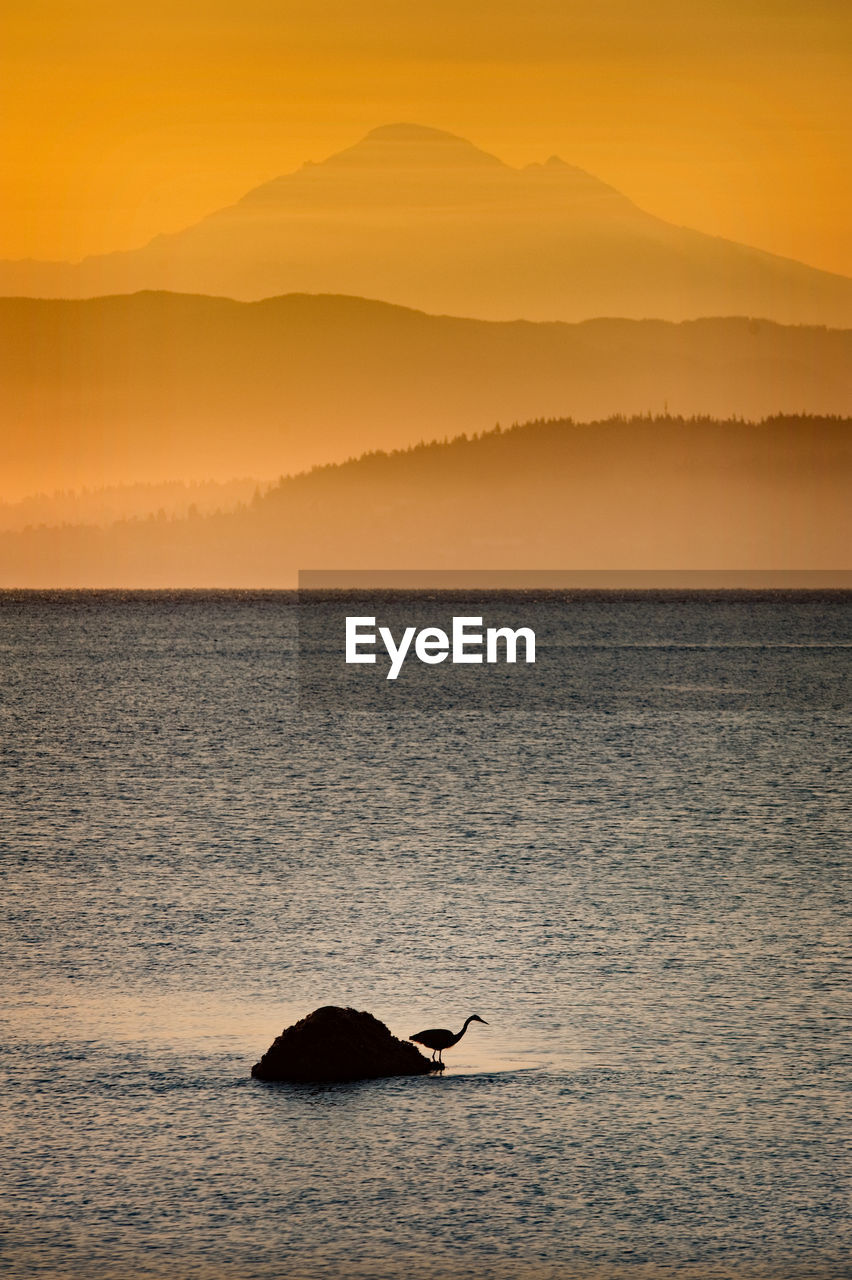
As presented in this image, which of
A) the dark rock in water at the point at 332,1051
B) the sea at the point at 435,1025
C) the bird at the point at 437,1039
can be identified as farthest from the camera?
the bird at the point at 437,1039

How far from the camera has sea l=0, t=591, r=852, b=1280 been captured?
69.9ft

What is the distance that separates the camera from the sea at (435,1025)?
2130cm

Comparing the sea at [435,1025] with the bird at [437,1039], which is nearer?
the sea at [435,1025]

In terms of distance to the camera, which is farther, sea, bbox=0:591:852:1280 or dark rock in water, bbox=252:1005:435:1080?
dark rock in water, bbox=252:1005:435:1080

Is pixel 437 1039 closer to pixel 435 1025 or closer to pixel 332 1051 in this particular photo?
pixel 332 1051

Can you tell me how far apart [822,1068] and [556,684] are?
5122 inches

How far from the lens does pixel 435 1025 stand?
30.5 meters

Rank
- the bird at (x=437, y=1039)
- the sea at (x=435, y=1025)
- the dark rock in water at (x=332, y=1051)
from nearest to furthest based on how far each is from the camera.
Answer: the sea at (x=435, y=1025) → the dark rock in water at (x=332, y=1051) → the bird at (x=437, y=1039)

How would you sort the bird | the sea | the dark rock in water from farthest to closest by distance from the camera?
the bird < the dark rock in water < the sea

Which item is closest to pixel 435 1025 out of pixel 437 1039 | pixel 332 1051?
pixel 437 1039

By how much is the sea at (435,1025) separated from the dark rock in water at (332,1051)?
1.09 ft

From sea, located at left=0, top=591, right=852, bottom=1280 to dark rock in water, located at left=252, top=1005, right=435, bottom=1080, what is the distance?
1.09ft

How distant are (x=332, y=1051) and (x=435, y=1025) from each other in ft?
13.5

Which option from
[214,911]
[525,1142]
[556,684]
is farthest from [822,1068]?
[556,684]
